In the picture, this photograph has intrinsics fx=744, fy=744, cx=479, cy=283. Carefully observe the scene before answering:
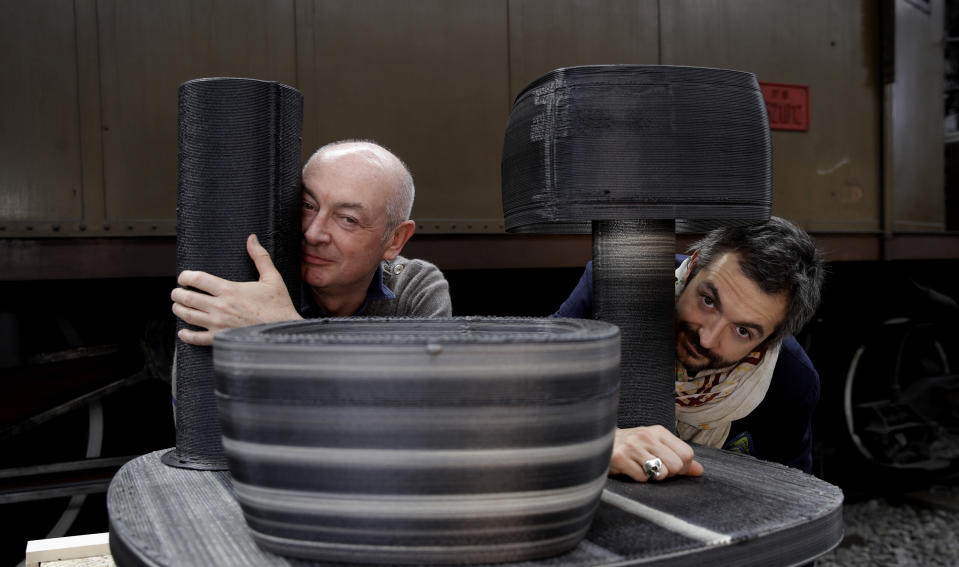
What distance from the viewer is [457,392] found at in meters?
0.69

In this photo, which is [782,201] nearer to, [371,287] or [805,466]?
[805,466]

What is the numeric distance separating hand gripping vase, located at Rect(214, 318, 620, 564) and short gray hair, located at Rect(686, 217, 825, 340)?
104cm

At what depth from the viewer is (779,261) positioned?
166 cm

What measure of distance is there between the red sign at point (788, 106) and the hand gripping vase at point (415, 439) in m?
3.48

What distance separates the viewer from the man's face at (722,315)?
165 centimetres

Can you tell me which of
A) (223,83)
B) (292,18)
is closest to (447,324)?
(223,83)

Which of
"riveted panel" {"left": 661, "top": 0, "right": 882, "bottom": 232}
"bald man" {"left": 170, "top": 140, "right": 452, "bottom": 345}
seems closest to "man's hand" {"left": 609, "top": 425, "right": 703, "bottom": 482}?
"bald man" {"left": 170, "top": 140, "right": 452, "bottom": 345}

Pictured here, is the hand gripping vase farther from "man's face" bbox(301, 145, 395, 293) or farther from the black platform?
"man's face" bbox(301, 145, 395, 293)

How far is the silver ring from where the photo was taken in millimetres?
1081

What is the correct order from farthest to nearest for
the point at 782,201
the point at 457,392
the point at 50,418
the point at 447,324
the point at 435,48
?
the point at 782,201
the point at 435,48
the point at 50,418
the point at 447,324
the point at 457,392

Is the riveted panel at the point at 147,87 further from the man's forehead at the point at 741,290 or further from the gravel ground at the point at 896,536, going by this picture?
the gravel ground at the point at 896,536

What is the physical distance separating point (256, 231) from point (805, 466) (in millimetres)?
1556

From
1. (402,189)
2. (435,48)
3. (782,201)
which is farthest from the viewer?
(782,201)

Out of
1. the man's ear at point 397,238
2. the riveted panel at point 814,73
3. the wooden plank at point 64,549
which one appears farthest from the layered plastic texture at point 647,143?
the riveted panel at point 814,73
